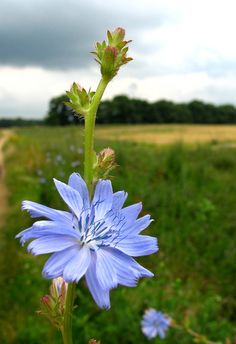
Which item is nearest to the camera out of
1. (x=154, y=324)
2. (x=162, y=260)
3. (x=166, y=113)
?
(x=154, y=324)

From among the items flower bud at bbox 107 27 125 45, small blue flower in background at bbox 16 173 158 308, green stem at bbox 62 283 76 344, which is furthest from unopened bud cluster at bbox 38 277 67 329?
flower bud at bbox 107 27 125 45

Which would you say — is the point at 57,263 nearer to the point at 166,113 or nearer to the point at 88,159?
the point at 88,159

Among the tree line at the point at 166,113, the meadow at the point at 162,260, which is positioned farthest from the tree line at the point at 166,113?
the meadow at the point at 162,260

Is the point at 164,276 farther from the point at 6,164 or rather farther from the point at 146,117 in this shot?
the point at 146,117

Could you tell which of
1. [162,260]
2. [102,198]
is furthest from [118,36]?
[162,260]

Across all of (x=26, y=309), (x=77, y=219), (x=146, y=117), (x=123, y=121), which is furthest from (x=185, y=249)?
(x=146, y=117)

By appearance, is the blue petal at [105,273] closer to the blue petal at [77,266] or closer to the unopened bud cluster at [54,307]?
the blue petal at [77,266]
